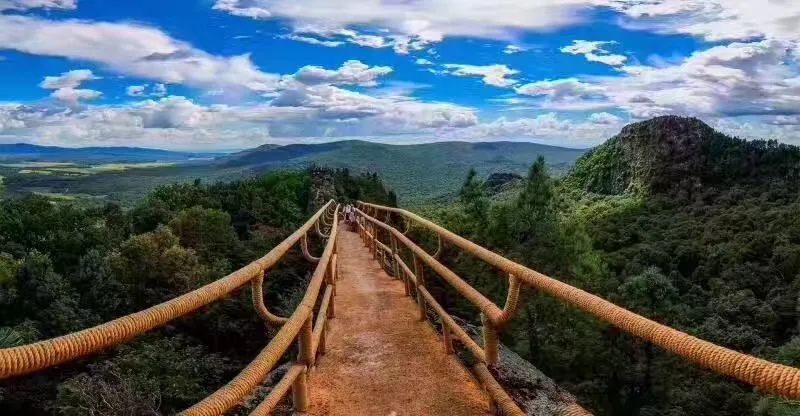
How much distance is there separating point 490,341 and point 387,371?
1.20m

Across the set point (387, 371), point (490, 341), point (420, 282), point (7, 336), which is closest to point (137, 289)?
point (7, 336)

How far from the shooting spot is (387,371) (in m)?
3.76

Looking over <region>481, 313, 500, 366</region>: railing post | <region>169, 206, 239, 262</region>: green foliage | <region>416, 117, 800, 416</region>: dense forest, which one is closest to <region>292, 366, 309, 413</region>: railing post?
<region>481, 313, 500, 366</region>: railing post

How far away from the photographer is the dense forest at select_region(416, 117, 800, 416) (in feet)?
71.5

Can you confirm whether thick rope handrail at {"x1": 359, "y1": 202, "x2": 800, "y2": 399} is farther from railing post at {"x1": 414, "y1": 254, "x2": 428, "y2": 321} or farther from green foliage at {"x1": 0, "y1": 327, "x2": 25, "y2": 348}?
green foliage at {"x1": 0, "y1": 327, "x2": 25, "y2": 348}

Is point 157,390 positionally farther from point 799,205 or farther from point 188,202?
point 799,205

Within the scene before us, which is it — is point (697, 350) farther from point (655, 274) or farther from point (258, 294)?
point (655, 274)

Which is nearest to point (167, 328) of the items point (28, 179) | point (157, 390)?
point (157, 390)

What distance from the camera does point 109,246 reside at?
27625 mm

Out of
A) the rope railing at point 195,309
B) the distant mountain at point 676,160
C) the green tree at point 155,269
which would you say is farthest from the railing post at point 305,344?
the distant mountain at point 676,160

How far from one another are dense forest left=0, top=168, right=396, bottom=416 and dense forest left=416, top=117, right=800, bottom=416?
634cm

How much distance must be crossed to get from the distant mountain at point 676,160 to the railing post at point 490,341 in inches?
3946

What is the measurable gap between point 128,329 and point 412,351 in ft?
9.60

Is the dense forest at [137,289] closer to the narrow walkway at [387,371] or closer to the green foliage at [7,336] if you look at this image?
the green foliage at [7,336]
